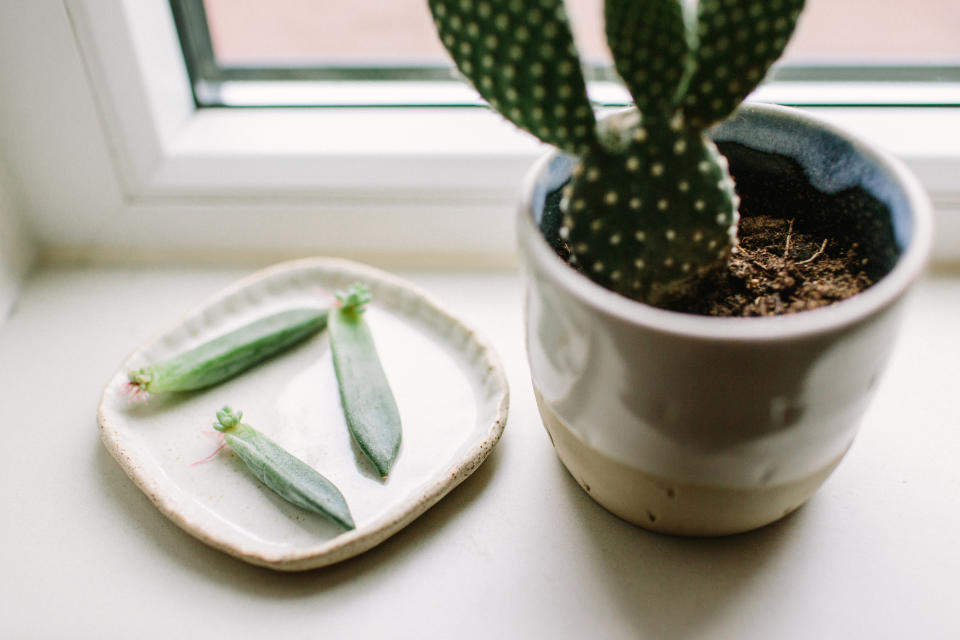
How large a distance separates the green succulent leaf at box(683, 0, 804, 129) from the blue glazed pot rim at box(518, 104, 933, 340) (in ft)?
0.34

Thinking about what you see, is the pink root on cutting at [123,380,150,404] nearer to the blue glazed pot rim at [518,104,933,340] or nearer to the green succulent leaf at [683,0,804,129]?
the blue glazed pot rim at [518,104,933,340]

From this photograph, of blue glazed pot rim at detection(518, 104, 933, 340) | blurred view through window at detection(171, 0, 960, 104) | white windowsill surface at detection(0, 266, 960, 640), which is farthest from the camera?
blurred view through window at detection(171, 0, 960, 104)

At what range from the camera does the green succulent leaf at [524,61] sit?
A: 1.28 ft

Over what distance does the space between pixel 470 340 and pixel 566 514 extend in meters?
0.17

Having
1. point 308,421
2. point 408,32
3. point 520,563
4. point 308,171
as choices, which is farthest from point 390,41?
point 520,563

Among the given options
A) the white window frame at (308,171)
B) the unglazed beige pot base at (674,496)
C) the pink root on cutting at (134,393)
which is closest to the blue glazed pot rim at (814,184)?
the unglazed beige pot base at (674,496)

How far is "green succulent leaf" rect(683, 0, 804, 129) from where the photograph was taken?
1.29 feet

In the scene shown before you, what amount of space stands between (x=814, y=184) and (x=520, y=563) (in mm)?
315

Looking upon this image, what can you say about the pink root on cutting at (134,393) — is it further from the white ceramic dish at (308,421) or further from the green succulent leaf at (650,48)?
the green succulent leaf at (650,48)

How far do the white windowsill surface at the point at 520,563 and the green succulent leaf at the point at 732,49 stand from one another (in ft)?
0.58

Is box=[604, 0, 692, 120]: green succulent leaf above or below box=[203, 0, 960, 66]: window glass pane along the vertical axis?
above

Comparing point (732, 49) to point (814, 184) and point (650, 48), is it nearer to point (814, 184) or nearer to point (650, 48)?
point (650, 48)

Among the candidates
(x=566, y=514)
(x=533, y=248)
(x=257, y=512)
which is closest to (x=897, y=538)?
(x=566, y=514)

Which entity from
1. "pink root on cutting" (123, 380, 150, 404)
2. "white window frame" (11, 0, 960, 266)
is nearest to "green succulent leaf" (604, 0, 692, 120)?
"white window frame" (11, 0, 960, 266)
